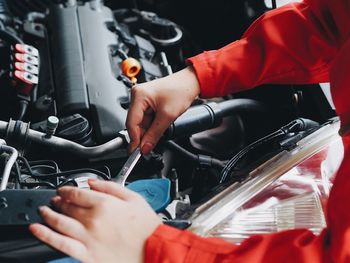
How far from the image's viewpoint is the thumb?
98 cm

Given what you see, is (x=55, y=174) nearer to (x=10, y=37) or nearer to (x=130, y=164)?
(x=130, y=164)

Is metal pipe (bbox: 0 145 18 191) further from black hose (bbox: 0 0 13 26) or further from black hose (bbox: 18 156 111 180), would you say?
black hose (bbox: 0 0 13 26)

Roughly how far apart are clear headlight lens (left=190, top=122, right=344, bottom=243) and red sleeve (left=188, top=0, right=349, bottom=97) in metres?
0.17

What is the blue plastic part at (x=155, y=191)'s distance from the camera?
0.94m

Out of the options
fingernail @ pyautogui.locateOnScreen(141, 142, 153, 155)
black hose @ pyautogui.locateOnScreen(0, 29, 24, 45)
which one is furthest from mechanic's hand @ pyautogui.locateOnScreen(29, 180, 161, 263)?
black hose @ pyautogui.locateOnScreen(0, 29, 24, 45)

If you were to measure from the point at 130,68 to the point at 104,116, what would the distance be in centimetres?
18

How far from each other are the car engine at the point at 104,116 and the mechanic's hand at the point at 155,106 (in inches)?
3.5

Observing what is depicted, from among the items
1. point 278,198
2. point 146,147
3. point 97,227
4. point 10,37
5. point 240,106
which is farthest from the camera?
point 10,37

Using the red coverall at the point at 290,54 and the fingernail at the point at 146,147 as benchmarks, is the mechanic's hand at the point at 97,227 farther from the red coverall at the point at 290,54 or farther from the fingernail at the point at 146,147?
the red coverall at the point at 290,54

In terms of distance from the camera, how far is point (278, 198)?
35.1 inches

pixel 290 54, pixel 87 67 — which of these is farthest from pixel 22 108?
pixel 290 54

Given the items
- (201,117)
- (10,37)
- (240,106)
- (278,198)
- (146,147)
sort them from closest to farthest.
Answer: (278,198), (146,147), (201,117), (240,106), (10,37)

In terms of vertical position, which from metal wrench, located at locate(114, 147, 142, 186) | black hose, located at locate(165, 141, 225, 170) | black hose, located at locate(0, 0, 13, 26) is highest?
black hose, located at locate(0, 0, 13, 26)

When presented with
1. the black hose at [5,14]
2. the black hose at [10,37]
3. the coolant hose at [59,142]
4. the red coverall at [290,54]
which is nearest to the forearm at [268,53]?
the red coverall at [290,54]
